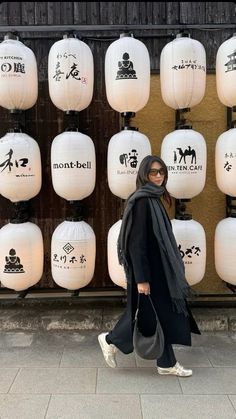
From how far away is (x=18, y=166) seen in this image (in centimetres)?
439

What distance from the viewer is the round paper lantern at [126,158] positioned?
14.2 feet

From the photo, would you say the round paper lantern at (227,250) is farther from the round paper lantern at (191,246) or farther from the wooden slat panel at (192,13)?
the wooden slat panel at (192,13)

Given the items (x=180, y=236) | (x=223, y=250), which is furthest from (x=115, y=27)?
(x=223, y=250)

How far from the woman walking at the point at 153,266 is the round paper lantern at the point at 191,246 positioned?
2.29 feet

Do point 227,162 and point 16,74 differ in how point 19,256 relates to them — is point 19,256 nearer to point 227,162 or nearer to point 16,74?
point 16,74

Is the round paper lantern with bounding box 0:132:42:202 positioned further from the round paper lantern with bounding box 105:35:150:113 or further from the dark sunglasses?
the dark sunglasses

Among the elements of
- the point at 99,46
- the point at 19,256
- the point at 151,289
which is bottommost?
the point at 151,289

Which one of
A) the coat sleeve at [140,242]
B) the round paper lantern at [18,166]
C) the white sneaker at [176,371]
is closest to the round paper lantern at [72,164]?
the round paper lantern at [18,166]

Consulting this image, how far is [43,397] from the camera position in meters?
3.53

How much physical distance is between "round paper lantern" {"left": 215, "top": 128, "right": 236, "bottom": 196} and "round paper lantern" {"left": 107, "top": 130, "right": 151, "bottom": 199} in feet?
2.67

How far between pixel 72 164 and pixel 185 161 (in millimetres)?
1213

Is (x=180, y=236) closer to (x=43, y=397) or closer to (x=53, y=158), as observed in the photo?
(x=53, y=158)

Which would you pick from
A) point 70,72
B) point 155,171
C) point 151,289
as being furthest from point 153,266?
point 70,72

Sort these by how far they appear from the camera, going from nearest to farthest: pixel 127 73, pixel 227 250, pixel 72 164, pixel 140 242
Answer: pixel 140 242
pixel 127 73
pixel 72 164
pixel 227 250
